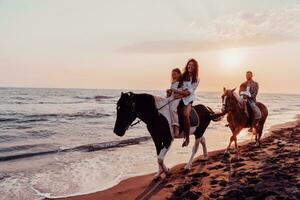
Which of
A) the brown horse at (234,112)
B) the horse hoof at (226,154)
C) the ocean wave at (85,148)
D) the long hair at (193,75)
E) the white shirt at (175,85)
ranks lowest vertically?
the ocean wave at (85,148)

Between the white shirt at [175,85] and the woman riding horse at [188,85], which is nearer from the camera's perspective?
the woman riding horse at [188,85]

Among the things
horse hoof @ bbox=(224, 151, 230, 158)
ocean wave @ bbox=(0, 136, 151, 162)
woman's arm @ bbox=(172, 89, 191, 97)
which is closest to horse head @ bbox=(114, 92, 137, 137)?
woman's arm @ bbox=(172, 89, 191, 97)

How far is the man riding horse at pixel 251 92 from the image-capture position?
41.2ft

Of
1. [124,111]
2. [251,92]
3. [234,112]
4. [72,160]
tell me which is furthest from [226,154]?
[72,160]

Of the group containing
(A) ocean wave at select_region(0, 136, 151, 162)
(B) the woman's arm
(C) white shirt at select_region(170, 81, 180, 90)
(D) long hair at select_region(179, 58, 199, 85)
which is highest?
(D) long hair at select_region(179, 58, 199, 85)

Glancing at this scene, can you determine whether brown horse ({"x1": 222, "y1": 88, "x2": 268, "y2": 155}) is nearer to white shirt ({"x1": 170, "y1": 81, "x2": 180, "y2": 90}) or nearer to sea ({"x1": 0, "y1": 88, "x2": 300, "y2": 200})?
sea ({"x1": 0, "y1": 88, "x2": 300, "y2": 200})

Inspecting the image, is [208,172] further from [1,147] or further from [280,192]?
[1,147]

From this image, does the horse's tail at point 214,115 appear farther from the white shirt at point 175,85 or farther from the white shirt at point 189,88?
the white shirt at point 175,85

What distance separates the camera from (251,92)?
504 inches

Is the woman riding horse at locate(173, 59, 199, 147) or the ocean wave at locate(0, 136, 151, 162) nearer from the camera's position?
the woman riding horse at locate(173, 59, 199, 147)

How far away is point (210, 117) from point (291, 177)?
3534mm

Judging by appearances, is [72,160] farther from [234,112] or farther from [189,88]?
[234,112]

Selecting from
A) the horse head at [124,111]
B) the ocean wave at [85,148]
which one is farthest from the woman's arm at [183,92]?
the ocean wave at [85,148]

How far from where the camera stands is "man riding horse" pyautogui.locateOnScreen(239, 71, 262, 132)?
1256 centimetres
